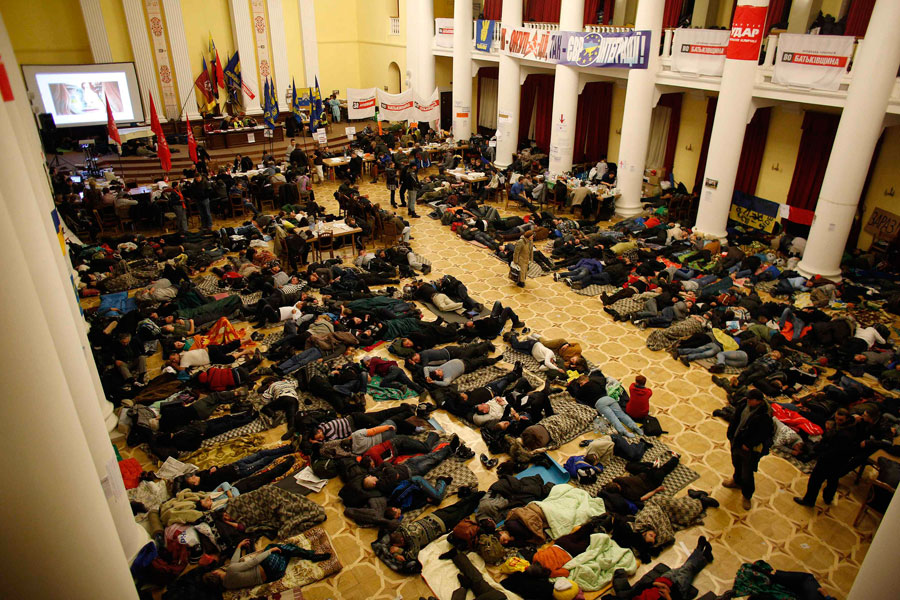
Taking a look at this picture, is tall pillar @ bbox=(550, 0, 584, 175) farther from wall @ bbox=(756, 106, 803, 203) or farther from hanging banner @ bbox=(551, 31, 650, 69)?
wall @ bbox=(756, 106, 803, 203)

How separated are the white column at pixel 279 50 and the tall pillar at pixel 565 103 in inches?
476

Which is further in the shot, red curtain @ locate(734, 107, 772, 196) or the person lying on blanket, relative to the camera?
red curtain @ locate(734, 107, 772, 196)

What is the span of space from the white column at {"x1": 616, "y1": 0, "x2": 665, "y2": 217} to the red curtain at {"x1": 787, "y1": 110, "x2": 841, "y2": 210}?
138 inches

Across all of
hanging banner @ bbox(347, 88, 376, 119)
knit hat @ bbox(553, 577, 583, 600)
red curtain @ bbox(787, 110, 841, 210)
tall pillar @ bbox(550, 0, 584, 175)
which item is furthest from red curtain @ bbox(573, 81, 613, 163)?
knit hat @ bbox(553, 577, 583, 600)

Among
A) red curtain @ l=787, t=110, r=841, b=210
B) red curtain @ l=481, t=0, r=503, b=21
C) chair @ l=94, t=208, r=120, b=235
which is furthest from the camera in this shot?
red curtain @ l=481, t=0, r=503, b=21

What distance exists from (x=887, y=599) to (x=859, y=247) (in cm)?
1222

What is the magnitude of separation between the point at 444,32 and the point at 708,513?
19.6m

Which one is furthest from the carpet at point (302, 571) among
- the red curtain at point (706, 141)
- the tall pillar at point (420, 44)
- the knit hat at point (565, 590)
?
the tall pillar at point (420, 44)

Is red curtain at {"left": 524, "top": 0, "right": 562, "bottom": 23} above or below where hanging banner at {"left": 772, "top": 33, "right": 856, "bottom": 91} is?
above

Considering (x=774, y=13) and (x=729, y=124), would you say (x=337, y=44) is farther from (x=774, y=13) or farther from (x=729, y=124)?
(x=729, y=124)

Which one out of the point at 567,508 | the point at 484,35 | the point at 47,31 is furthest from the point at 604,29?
the point at 47,31

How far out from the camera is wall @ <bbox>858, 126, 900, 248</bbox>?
38.0 ft

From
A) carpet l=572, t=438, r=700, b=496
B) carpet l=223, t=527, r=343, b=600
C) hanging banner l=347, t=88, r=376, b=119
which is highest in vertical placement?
hanging banner l=347, t=88, r=376, b=119

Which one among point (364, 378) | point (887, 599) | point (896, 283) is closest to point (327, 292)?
point (364, 378)
